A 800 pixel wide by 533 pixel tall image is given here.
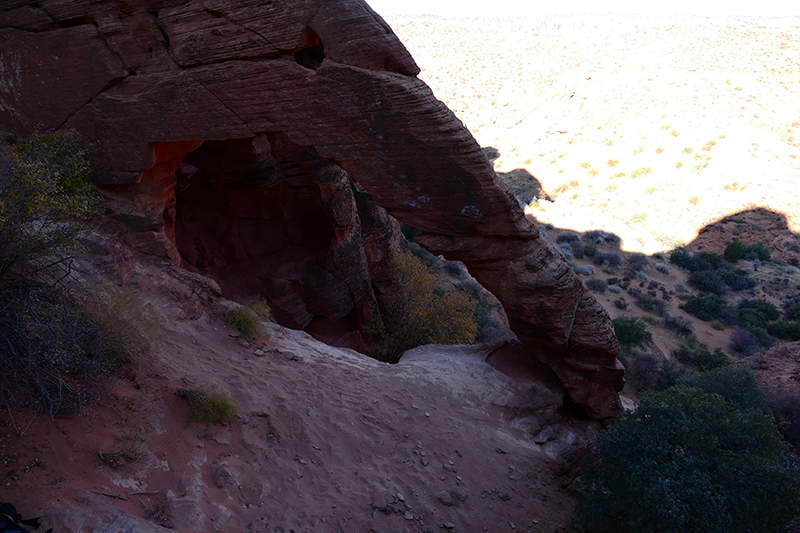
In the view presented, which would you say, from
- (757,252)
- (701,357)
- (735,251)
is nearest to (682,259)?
(735,251)

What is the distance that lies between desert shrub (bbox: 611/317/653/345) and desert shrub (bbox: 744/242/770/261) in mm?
14480

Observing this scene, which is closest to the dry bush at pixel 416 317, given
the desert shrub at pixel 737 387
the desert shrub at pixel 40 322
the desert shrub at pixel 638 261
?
the desert shrub at pixel 737 387

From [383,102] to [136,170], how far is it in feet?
17.5

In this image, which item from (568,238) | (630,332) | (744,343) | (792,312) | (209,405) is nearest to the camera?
(209,405)

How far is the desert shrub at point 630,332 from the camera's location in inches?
759

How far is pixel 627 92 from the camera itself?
139 ft

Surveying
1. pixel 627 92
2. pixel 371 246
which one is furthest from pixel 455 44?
pixel 371 246

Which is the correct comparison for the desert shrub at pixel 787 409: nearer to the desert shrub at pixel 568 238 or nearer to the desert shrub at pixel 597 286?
the desert shrub at pixel 597 286

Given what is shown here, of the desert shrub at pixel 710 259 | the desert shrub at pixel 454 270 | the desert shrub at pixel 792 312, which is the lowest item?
the desert shrub at pixel 454 270

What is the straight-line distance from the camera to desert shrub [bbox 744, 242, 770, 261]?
27.7 meters

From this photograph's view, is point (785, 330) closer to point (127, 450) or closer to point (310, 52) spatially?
point (310, 52)

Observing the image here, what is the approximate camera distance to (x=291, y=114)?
704 centimetres

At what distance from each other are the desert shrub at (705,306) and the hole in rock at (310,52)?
2469 centimetres

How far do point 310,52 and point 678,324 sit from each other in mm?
22307
